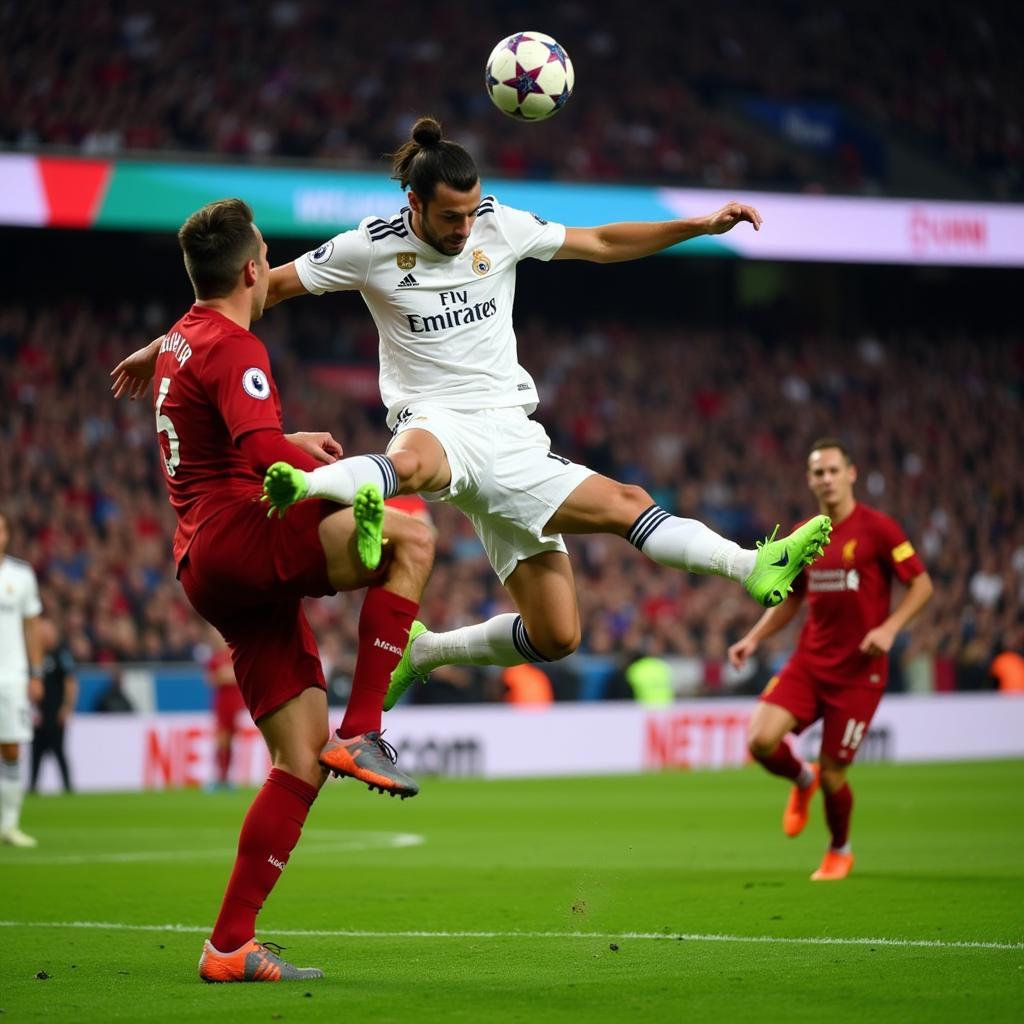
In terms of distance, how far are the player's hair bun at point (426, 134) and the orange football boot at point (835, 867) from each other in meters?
4.87

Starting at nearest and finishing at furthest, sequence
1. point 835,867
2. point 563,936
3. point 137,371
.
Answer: point 137,371, point 563,936, point 835,867

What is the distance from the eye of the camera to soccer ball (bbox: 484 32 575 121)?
7.55 meters

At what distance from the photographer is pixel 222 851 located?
12117 millimetres

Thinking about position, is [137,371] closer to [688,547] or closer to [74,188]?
[688,547]

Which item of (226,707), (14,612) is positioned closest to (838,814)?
(14,612)

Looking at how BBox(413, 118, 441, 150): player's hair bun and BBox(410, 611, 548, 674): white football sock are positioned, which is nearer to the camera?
BBox(413, 118, 441, 150): player's hair bun

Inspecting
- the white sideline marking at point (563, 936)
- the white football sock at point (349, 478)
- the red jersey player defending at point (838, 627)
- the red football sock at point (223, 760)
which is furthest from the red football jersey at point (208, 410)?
the red football sock at point (223, 760)

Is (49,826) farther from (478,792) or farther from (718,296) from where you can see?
(718,296)

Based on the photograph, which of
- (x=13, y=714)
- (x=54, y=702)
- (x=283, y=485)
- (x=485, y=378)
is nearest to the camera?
(x=283, y=485)

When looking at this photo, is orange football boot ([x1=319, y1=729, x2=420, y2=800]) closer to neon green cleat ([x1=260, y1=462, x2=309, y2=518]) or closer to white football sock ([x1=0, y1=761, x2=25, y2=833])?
neon green cleat ([x1=260, y1=462, x2=309, y2=518])

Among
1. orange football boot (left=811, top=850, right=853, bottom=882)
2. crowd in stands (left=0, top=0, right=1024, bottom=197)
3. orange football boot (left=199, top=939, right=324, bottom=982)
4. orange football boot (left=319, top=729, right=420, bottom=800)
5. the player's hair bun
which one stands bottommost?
orange football boot (left=811, top=850, right=853, bottom=882)

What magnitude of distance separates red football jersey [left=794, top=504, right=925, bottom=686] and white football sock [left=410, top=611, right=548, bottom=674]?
3.20 m

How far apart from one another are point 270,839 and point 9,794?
23.7ft

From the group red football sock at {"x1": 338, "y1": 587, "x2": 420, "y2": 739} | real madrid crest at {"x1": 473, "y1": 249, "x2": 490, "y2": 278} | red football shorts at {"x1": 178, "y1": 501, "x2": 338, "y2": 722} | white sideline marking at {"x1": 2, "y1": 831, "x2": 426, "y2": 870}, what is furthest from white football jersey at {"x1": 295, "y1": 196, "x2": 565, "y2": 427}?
white sideline marking at {"x1": 2, "y1": 831, "x2": 426, "y2": 870}
